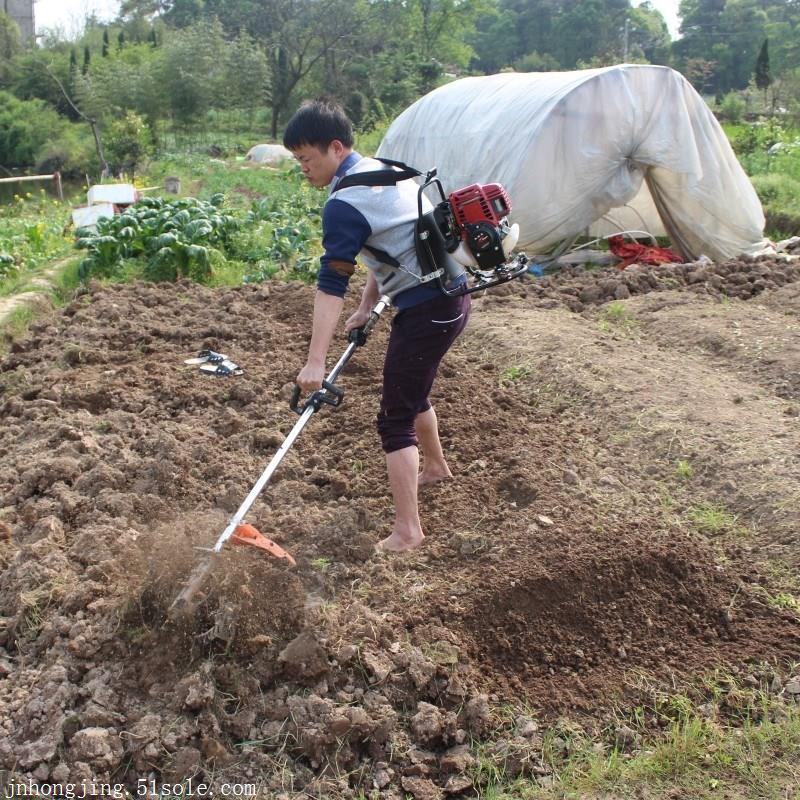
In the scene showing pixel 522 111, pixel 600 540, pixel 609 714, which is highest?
pixel 522 111

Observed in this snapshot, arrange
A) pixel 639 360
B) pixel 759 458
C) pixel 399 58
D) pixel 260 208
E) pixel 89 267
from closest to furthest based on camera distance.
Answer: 1. pixel 759 458
2. pixel 639 360
3. pixel 89 267
4. pixel 260 208
5. pixel 399 58

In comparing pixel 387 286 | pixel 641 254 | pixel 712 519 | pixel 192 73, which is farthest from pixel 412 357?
pixel 192 73

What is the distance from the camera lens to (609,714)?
110 inches

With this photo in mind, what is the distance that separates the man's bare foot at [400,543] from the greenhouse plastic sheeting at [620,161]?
625 centimetres

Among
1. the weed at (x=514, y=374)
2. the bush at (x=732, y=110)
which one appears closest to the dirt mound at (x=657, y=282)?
the weed at (x=514, y=374)

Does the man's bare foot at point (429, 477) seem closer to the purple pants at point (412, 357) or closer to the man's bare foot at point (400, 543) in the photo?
the man's bare foot at point (400, 543)

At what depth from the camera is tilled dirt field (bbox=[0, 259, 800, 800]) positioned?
267 cm

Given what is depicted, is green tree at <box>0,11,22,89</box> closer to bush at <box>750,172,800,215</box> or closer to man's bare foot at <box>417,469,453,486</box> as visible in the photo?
bush at <box>750,172,800,215</box>

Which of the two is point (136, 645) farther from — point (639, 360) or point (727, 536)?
point (639, 360)

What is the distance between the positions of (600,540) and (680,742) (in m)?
0.98

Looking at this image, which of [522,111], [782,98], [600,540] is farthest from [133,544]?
[782,98]

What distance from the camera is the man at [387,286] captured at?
10.2 ft

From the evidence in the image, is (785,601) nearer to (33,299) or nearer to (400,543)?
(400,543)

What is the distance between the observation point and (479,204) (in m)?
3.22
